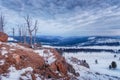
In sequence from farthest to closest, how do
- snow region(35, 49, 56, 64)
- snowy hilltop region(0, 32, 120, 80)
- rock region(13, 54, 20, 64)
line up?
snow region(35, 49, 56, 64) < rock region(13, 54, 20, 64) < snowy hilltop region(0, 32, 120, 80)

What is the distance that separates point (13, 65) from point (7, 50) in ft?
17.3

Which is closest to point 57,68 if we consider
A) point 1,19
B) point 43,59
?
point 43,59

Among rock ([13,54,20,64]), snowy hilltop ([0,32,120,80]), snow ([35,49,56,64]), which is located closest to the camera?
snowy hilltop ([0,32,120,80])

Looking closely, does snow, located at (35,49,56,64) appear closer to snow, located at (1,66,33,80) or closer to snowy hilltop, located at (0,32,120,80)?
snowy hilltop, located at (0,32,120,80)

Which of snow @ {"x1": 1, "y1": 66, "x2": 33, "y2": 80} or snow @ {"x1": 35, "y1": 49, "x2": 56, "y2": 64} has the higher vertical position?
snow @ {"x1": 35, "y1": 49, "x2": 56, "y2": 64}

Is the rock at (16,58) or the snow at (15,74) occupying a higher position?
the rock at (16,58)

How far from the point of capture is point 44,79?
38188mm

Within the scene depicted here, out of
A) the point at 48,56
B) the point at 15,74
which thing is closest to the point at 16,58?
the point at 15,74

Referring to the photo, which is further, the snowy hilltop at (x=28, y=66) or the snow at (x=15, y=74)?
the snowy hilltop at (x=28, y=66)

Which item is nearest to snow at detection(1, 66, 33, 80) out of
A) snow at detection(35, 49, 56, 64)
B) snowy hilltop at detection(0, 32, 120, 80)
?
snowy hilltop at detection(0, 32, 120, 80)

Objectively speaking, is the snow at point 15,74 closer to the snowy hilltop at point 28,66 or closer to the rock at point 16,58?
the snowy hilltop at point 28,66

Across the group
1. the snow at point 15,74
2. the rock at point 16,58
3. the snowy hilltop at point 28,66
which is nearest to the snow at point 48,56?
the snowy hilltop at point 28,66

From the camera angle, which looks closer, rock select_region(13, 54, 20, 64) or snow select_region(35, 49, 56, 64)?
rock select_region(13, 54, 20, 64)

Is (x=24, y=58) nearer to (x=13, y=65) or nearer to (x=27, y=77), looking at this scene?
(x=13, y=65)
